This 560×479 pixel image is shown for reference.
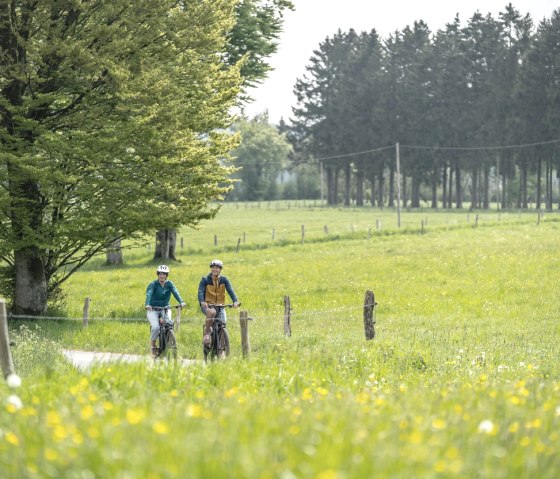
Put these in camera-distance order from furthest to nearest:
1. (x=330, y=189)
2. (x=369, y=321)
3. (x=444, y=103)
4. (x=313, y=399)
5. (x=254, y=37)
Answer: (x=330, y=189)
(x=444, y=103)
(x=254, y=37)
(x=369, y=321)
(x=313, y=399)

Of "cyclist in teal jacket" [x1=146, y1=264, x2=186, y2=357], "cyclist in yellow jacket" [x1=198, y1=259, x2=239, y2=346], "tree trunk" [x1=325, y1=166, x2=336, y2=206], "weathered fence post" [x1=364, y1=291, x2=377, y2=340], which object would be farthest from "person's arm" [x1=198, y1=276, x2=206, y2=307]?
"tree trunk" [x1=325, y1=166, x2=336, y2=206]

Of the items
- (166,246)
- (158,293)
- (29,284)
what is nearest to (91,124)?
(29,284)

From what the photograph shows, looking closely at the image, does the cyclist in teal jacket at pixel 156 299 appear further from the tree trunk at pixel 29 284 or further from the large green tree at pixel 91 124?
the tree trunk at pixel 29 284

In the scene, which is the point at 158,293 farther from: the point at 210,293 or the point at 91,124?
the point at 91,124

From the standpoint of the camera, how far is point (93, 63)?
2102 centimetres

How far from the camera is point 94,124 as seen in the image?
21.9 meters

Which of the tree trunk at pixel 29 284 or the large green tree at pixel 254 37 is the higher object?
the large green tree at pixel 254 37

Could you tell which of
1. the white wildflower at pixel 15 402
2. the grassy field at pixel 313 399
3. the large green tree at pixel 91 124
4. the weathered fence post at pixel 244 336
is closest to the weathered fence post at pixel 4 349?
the grassy field at pixel 313 399

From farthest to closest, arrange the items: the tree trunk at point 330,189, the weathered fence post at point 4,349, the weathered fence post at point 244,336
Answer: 1. the tree trunk at point 330,189
2. the weathered fence post at point 244,336
3. the weathered fence post at point 4,349

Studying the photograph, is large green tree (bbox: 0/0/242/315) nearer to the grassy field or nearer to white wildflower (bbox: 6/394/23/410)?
the grassy field

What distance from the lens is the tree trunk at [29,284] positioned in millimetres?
23125

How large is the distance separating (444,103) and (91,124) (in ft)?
291

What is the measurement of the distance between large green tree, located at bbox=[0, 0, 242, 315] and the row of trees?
0.03m

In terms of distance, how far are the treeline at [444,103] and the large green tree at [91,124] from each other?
74775 mm
